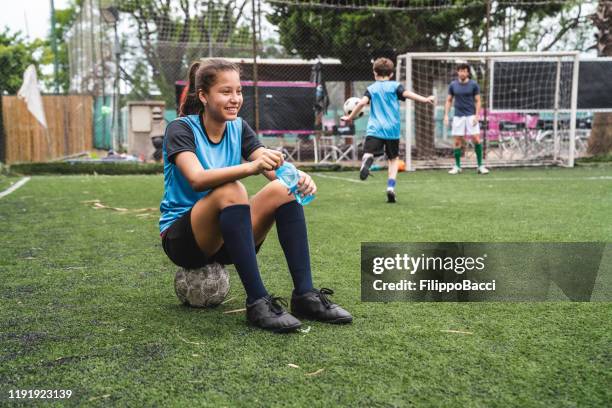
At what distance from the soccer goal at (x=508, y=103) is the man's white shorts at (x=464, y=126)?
1.15 m

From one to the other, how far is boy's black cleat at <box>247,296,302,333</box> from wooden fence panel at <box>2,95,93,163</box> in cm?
1327

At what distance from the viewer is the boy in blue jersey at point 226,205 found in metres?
2.63

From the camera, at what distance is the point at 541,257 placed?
4.00 m

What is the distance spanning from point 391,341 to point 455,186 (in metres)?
7.21

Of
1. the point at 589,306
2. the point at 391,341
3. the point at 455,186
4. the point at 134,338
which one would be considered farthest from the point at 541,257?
the point at 455,186

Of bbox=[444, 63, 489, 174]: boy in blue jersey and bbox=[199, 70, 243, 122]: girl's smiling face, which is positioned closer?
bbox=[199, 70, 243, 122]: girl's smiling face

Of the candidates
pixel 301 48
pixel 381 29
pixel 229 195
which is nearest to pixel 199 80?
pixel 229 195

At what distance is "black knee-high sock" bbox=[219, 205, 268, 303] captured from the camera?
2.63 meters

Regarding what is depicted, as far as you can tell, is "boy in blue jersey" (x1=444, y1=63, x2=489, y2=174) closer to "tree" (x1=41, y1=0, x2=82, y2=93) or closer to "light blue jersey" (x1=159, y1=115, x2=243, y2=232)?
"light blue jersey" (x1=159, y1=115, x2=243, y2=232)

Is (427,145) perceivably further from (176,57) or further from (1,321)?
(1,321)

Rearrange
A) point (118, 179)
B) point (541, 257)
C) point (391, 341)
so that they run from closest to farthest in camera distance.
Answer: point (391, 341)
point (541, 257)
point (118, 179)

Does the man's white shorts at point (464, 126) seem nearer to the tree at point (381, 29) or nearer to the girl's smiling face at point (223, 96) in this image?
the tree at point (381, 29)

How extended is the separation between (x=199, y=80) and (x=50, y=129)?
14806 mm

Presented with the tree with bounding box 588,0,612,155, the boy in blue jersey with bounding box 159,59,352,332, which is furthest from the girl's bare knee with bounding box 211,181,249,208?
the tree with bounding box 588,0,612,155
